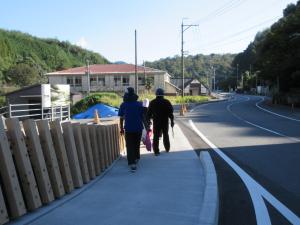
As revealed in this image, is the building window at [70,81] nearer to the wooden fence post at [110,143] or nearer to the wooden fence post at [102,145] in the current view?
the wooden fence post at [110,143]

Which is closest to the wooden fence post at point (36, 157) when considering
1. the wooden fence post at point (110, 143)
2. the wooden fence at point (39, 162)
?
the wooden fence at point (39, 162)

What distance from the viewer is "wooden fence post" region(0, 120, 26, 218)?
5723mm

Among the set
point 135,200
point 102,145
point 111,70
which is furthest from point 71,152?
point 111,70

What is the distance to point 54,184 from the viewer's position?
683cm

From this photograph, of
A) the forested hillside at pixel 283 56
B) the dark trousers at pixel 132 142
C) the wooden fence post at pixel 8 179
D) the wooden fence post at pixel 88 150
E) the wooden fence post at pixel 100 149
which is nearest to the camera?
the wooden fence post at pixel 8 179

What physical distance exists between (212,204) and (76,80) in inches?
3630

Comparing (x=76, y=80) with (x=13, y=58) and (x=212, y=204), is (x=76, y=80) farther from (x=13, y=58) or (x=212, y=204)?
(x=212, y=204)

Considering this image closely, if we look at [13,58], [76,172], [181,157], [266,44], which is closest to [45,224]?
[76,172]

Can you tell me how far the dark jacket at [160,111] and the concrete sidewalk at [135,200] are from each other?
7.27 feet

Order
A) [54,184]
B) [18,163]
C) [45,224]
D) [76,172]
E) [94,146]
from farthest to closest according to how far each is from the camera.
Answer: [94,146]
[76,172]
[54,184]
[18,163]
[45,224]

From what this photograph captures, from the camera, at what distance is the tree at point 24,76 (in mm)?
113188

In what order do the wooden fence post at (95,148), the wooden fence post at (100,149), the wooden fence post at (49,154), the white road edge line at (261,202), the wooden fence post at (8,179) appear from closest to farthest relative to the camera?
1. the wooden fence post at (8,179)
2. the white road edge line at (261,202)
3. the wooden fence post at (49,154)
4. the wooden fence post at (95,148)
5. the wooden fence post at (100,149)

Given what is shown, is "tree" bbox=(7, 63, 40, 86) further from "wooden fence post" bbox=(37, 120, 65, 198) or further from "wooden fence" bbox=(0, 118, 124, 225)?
"wooden fence post" bbox=(37, 120, 65, 198)

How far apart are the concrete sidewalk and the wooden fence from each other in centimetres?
16
